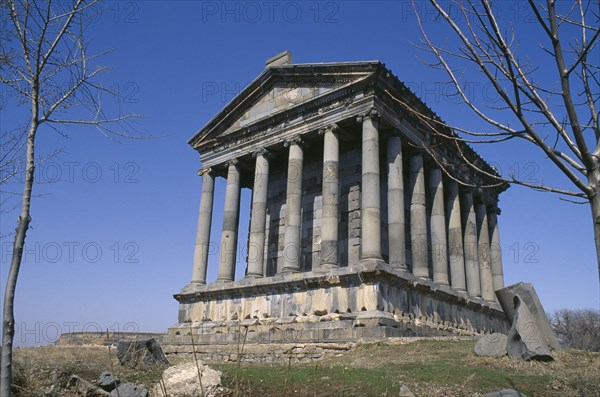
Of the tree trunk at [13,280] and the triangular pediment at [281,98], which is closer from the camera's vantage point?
the tree trunk at [13,280]

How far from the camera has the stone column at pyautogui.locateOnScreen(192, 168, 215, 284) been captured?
24.5 m

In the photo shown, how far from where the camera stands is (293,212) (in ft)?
70.6

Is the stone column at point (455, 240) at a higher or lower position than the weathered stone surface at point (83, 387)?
higher

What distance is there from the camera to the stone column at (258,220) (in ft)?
72.4

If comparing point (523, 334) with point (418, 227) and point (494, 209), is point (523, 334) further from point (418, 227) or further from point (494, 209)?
point (494, 209)

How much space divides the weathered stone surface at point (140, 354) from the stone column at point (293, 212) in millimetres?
8652

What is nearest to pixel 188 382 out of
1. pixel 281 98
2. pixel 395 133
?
pixel 395 133

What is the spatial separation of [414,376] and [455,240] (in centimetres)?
1603

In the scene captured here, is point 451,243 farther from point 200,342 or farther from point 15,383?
point 15,383

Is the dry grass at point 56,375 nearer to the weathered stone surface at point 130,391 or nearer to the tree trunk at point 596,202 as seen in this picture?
the weathered stone surface at point 130,391

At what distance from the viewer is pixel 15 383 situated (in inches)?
347

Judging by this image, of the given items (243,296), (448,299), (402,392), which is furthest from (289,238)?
(402,392)

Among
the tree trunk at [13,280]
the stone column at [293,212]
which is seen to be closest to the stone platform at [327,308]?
the stone column at [293,212]

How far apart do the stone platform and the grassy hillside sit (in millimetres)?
4245
